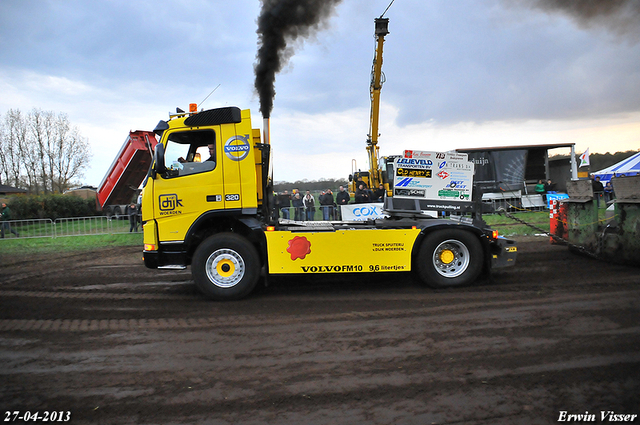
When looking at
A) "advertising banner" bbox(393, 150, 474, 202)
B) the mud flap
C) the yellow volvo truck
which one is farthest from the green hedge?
the mud flap

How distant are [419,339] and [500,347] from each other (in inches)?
33.2

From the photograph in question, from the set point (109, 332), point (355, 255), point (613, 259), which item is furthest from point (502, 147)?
point (109, 332)

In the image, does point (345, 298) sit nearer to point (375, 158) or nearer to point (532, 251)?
point (532, 251)

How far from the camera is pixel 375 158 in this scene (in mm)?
20016

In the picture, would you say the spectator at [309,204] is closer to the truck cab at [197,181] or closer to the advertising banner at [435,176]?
the advertising banner at [435,176]

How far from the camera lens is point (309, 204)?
16109 millimetres

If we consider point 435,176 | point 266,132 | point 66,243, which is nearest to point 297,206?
point 266,132

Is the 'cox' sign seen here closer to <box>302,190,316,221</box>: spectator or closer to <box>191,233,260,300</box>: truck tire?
<box>302,190,316,221</box>: spectator

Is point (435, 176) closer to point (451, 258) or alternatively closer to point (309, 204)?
point (451, 258)

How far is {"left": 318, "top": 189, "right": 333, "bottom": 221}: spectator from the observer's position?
52.7ft

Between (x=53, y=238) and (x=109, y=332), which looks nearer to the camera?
(x=109, y=332)

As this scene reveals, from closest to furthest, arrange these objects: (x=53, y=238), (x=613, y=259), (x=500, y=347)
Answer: (x=500, y=347) < (x=613, y=259) < (x=53, y=238)

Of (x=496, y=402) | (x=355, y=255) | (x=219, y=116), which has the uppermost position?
(x=219, y=116)

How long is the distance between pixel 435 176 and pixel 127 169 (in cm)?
1283
